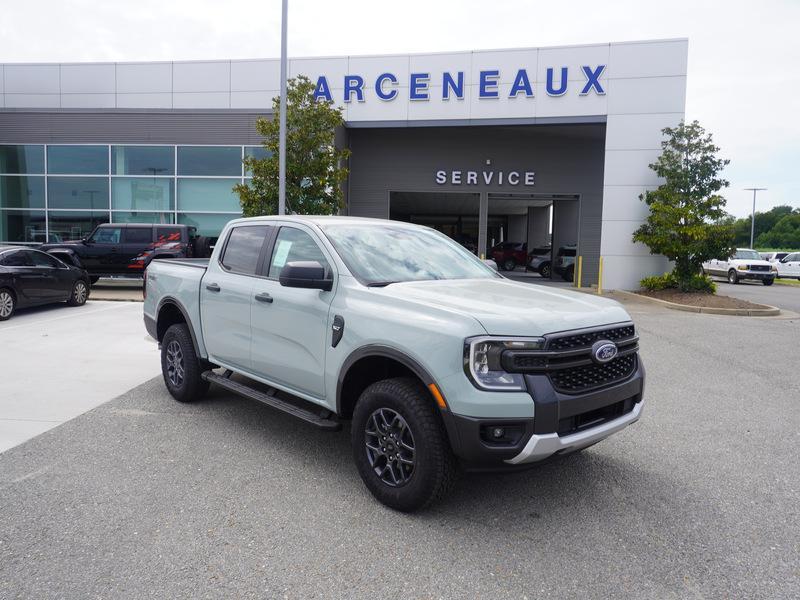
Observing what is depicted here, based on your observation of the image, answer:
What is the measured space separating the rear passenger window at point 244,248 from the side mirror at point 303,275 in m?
1.20

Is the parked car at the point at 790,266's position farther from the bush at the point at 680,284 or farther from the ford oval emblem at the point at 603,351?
the ford oval emblem at the point at 603,351

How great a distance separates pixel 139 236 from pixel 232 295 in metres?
13.4

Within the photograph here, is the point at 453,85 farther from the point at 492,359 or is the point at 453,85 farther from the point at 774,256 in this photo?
the point at 774,256

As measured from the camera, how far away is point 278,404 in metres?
4.44

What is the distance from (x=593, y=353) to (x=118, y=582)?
2676 mm

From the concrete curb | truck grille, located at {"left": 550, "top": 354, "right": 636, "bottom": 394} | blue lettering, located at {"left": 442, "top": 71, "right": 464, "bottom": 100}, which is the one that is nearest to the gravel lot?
truck grille, located at {"left": 550, "top": 354, "right": 636, "bottom": 394}

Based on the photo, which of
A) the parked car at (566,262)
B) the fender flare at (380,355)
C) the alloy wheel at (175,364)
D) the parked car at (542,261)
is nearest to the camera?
the fender flare at (380,355)

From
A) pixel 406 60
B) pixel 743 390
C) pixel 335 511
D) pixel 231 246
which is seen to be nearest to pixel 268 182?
pixel 406 60

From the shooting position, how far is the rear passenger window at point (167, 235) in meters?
16.9

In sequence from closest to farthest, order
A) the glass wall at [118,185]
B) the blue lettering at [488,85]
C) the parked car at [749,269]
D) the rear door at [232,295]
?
1. the rear door at [232,295]
2. the blue lettering at [488,85]
3. the glass wall at [118,185]
4. the parked car at [749,269]

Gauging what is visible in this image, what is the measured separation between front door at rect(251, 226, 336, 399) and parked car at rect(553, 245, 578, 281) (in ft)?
69.7

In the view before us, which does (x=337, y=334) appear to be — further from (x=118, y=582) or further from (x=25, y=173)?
(x=25, y=173)

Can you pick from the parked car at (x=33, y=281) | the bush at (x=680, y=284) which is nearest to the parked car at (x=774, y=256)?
the bush at (x=680, y=284)

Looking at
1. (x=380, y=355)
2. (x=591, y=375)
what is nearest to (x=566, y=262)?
(x=591, y=375)
